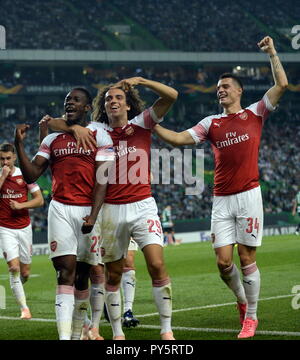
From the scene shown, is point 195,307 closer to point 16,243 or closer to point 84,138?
point 16,243

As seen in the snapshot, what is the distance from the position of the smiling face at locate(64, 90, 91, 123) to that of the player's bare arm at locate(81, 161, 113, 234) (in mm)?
502

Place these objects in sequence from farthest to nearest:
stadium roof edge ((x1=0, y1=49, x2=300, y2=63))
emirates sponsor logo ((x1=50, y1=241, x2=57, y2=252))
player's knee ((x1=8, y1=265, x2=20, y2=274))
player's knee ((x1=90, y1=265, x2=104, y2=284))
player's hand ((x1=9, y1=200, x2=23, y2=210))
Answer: stadium roof edge ((x1=0, y1=49, x2=300, y2=63)), player's knee ((x1=8, y1=265, x2=20, y2=274)), player's hand ((x1=9, y1=200, x2=23, y2=210)), player's knee ((x1=90, y1=265, x2=104, y2=284)), emirates sponsor logo ((x1=50, y1=241, x2=57, y2=252))

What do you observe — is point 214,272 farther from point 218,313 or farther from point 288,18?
point 288,18

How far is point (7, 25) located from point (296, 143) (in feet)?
68.2

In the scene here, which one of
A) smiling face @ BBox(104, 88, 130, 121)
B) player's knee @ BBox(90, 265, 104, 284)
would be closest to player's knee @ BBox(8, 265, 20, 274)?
player's knee @ BBox(90, 265, 104, 284)

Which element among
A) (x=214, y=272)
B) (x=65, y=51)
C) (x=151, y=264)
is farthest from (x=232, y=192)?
(x=65, y=51)

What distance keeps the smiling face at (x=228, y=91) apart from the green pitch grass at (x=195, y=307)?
2.54 metres

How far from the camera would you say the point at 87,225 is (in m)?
7.30

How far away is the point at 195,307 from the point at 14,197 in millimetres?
3029

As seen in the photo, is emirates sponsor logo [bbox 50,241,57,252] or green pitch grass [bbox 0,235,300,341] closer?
emirates sponsor logo [bbox 50,241,57,252]

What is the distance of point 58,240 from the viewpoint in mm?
7375

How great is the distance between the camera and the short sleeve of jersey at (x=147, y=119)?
309 inches

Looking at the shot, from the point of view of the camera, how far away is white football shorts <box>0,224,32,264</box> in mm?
11281

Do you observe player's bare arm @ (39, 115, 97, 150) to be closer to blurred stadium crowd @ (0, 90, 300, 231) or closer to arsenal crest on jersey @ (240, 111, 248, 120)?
arsenal crest on jersey @ (240, 111, 248, 120)
